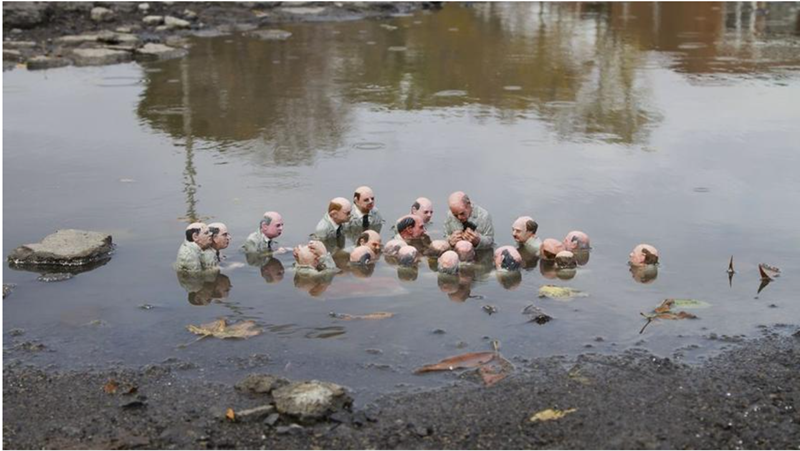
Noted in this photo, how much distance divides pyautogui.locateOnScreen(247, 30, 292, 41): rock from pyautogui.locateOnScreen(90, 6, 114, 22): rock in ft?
7.94

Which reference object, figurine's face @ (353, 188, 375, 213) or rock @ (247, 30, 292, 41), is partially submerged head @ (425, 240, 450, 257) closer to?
figurine's face @ (353, 188, 375, 213)

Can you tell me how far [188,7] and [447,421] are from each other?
15853 mm

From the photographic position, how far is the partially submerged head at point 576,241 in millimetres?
7621

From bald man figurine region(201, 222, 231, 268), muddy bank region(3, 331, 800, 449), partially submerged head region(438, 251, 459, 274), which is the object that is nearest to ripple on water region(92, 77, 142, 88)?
bald man figurine region(201, 222, 231, 268)

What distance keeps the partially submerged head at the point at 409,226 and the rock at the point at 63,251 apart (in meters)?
2.10

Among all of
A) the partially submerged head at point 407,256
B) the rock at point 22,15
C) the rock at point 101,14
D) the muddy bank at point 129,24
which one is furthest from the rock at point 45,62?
the partially submerged head at point 407,256

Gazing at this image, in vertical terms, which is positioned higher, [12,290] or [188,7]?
[188,7]

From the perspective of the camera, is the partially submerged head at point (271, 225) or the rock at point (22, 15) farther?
the rock at point (22, 15)

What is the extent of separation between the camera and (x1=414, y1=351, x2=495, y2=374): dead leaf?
5.76 metres

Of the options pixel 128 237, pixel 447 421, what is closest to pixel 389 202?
pixel 128 237

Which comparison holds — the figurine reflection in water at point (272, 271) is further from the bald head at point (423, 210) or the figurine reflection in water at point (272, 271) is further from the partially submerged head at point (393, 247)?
the bald head at point (423, 210)

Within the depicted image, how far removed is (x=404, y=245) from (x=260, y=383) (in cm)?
241

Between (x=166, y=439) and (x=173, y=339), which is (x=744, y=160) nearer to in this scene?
(x=173, y=339)

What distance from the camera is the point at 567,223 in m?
8.34
